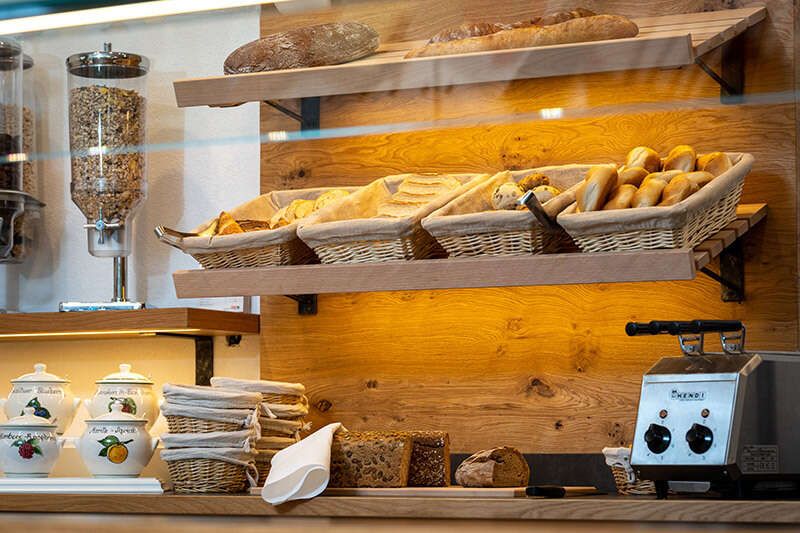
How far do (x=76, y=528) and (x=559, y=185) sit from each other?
3.11 feet

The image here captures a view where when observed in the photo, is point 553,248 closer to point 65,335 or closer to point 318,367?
point 318,367

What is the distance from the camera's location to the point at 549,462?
191 centimetres

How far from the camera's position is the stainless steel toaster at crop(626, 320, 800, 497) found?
1.44 m

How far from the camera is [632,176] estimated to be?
1636 millimetres

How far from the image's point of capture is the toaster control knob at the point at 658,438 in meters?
1.47

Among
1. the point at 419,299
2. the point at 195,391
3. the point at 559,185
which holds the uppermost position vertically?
the point at 559,185

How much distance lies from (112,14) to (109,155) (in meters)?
1.46

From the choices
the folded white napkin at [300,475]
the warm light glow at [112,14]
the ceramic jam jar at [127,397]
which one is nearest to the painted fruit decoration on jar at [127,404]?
the ceramic jam jar at [127,397]

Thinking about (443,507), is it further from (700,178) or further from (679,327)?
(700,178)

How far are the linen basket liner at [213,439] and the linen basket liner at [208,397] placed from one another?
4 centimetres

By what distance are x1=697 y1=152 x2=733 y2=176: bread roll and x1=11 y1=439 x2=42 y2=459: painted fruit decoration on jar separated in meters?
1.20

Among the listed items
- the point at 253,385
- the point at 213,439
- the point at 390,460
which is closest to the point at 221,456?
the point at 213,439


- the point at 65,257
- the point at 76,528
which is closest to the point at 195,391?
the point at 65,257

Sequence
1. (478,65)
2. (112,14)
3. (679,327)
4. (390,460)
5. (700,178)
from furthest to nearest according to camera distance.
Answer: (390,460) → (700,178) → (679,327) → (478,65) → (112,14)
